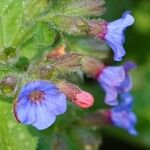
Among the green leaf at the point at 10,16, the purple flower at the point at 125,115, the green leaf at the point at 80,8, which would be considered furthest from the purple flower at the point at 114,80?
the green leaf at the point at 10,16

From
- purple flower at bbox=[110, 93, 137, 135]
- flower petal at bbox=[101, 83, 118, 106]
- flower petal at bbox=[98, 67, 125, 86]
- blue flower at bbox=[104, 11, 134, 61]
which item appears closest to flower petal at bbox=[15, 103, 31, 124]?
blue flower at bbox=[104, 11, 134, 61]

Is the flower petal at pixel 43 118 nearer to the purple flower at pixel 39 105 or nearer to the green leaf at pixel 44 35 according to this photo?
the purple flower at pixel 39 105

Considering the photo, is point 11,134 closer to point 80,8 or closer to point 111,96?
point 111,96

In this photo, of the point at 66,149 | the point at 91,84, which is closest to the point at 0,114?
the point at 66,149

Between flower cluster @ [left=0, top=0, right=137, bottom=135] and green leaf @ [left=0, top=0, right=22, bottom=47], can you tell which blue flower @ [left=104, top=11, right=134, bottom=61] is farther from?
green leaf @ [left=0, top=0, right=22, bottom=47]

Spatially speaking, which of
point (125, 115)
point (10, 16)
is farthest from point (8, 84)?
point (125, 115)

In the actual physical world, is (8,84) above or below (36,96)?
above
